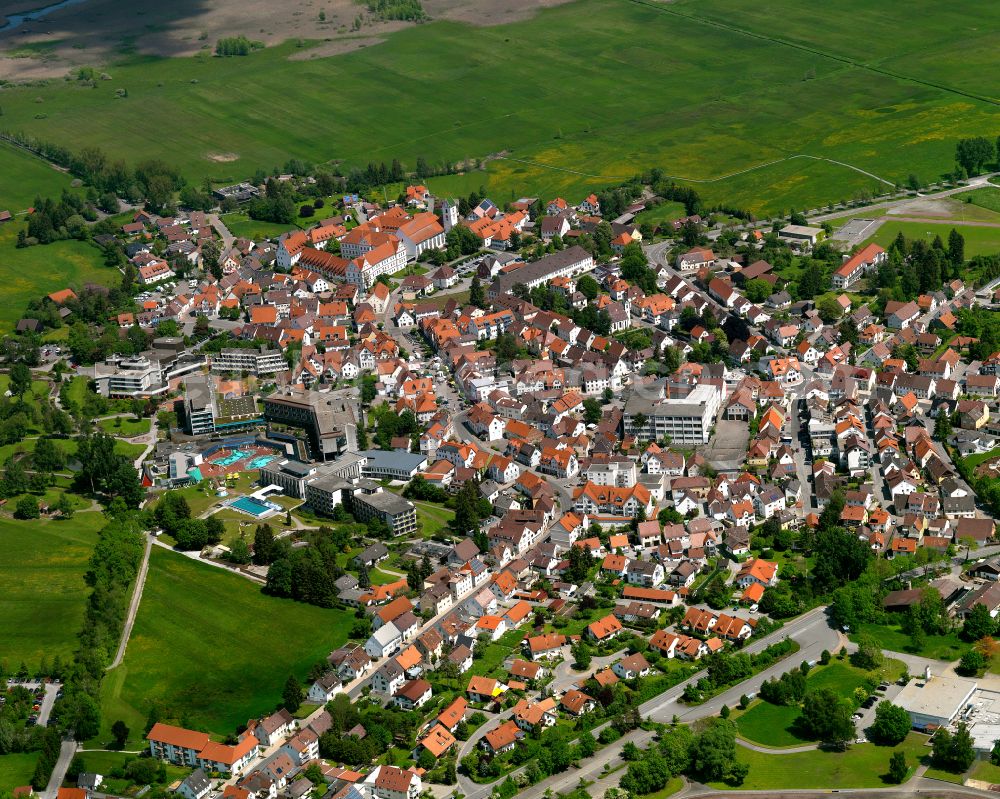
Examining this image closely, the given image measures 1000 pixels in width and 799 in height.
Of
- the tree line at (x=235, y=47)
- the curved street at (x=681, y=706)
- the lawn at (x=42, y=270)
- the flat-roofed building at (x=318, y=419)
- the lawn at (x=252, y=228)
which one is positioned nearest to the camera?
the curved street at (x=681, y=706)

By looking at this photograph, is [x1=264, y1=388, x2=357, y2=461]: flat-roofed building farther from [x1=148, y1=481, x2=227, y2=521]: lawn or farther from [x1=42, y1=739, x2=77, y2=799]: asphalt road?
[x1=42, y1=739, x2=77, y2=799]: asphalt road

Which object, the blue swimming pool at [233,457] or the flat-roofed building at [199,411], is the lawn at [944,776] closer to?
the blue swimming pool at [233,457]

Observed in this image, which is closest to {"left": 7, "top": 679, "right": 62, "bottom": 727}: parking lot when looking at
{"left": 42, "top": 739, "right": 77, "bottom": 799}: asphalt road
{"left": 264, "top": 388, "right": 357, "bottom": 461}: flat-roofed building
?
{"left": 42, "top": 739, "right": 77, "bottom": 799}: asphalt road

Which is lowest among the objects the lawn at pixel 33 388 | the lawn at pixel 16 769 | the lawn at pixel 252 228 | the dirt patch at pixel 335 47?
the lawn at pixel 16 769

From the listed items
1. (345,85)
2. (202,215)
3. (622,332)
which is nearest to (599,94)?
(345,85)

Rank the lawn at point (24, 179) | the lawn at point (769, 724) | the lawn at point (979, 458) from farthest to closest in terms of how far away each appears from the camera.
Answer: the lawn at point (24, 179), the lawn at point (979, 458), the lawn at point (769, 724)

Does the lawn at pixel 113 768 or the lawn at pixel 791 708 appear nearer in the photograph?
the lawn at pixel 113 768

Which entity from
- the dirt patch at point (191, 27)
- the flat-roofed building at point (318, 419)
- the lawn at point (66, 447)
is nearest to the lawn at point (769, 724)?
the flat-roofed building at point (318, 419)
